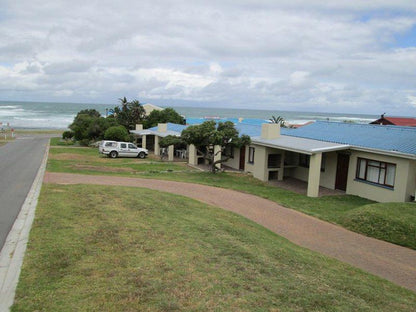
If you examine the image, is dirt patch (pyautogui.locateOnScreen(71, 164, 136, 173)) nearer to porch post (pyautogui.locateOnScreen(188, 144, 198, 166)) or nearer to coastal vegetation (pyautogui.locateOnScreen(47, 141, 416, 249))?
coastal vegetation (pyautogui.locateOnScreen(47, 141, 416, 249))

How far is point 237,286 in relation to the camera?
6.06m

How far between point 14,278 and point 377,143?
1730cm

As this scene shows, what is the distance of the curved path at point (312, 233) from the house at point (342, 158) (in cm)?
485

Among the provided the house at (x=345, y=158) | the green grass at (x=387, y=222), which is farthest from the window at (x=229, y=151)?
the green grass at (x=387, y=222)

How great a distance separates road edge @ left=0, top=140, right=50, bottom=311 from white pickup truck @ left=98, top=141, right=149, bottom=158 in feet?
65.9

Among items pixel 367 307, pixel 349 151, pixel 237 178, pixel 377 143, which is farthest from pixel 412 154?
pixel 367 307

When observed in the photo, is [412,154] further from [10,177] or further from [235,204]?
[10,177]

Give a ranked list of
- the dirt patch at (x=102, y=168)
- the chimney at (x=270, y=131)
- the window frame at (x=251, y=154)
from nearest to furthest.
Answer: the chimney at (x=270, y=131)
the dirt patch at (x=102, y=168)
the window frame at (x=251, y=154)

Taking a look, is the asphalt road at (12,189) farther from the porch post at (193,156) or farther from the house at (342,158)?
the house at (342,158)

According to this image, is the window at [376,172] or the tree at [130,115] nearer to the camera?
the window at [376,172]

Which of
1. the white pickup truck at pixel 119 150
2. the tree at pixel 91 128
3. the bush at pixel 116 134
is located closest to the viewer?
the white pickup truck at pixel 119 150

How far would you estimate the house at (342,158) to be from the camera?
657 inches

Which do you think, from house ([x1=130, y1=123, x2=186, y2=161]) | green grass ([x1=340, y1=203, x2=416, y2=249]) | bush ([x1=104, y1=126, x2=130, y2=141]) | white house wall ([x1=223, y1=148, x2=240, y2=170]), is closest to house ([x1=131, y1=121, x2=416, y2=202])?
white house wall ([x1=223, y1=148, x2=240, y2=170])

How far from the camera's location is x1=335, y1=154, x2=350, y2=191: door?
1955cm
